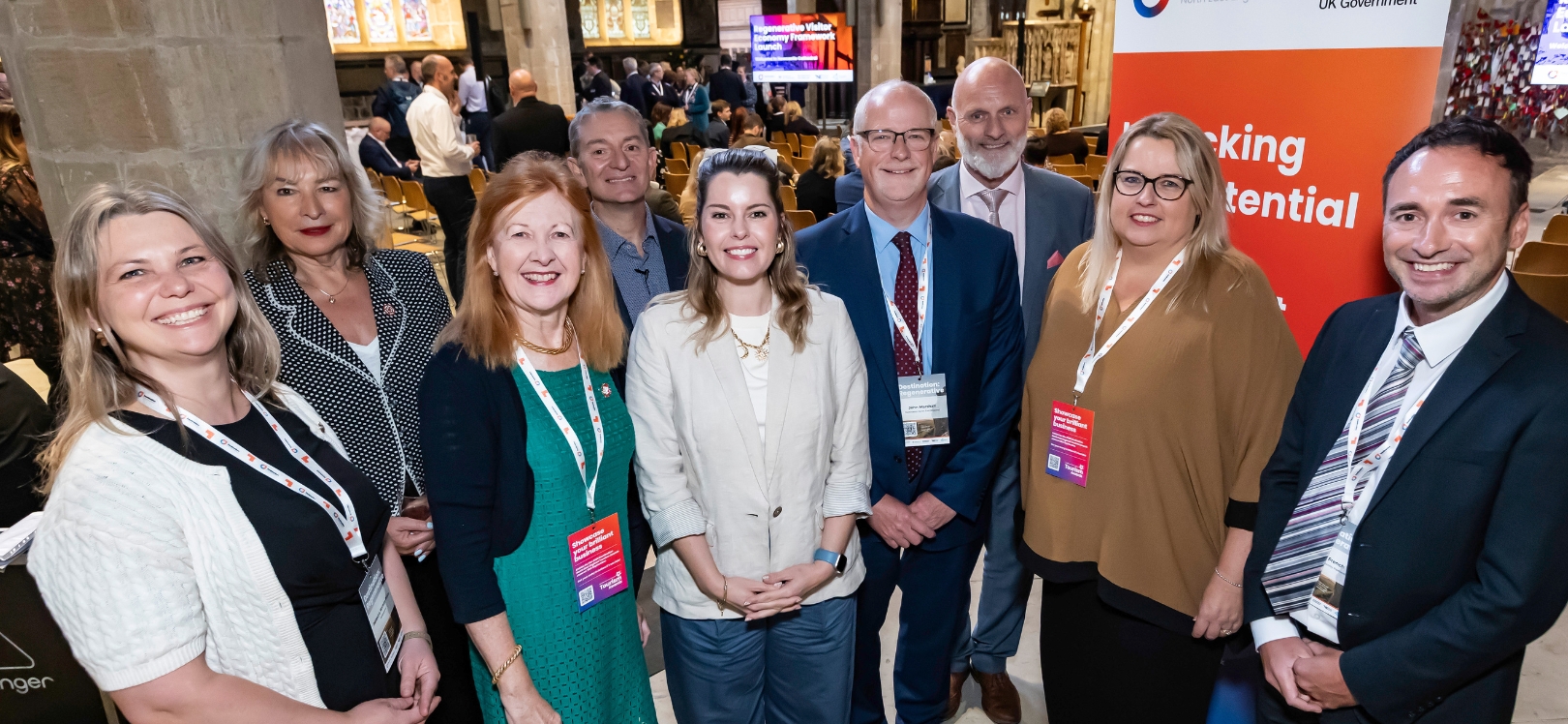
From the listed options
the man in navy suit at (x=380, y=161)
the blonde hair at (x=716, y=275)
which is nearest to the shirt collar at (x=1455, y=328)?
the blonde hair at (x=716, y=275)

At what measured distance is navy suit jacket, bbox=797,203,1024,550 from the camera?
2188 mm

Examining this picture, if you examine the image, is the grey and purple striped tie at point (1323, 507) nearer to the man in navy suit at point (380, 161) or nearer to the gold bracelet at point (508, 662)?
the gold bracelet at point (508, 662)

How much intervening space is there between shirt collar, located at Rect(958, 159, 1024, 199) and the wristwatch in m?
1.40

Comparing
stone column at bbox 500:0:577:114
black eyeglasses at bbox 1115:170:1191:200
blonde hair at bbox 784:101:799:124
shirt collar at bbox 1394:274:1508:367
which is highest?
stone column at bbox 500:0:577:114

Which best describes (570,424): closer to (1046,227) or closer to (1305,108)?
(1046,227)

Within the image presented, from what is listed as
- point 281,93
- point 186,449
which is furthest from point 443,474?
point 281,93

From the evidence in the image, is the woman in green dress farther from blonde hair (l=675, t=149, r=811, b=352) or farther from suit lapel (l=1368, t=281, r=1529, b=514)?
suit lapel (l=1368, t=281, r=1529, b=514)

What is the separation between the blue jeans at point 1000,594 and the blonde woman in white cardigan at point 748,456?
801 millimetres

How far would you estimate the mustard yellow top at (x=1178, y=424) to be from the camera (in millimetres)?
1773

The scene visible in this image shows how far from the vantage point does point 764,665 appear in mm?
2039

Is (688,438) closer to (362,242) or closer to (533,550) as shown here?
(533,550)

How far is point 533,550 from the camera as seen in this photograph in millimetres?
1665

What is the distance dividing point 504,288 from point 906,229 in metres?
1.13

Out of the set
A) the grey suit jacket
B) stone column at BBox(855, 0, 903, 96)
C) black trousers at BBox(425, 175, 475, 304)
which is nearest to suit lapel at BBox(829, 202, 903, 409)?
the grey suit jacket
